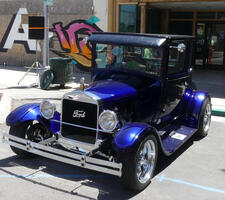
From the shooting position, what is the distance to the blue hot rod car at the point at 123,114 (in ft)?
13.6

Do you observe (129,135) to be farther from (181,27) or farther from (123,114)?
(181,27)

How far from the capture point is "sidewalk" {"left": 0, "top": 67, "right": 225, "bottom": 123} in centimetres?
870

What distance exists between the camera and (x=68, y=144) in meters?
4.60

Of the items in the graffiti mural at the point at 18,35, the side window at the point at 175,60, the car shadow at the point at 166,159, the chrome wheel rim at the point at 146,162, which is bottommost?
the car shadow at the point at 166,159

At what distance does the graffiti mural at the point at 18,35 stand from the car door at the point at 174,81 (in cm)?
1148

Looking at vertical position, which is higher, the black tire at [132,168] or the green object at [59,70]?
the green object at [59,70]

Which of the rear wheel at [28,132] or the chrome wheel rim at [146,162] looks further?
the rear wheel at [28,132]

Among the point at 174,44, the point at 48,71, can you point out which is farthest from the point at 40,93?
the point at 174,44

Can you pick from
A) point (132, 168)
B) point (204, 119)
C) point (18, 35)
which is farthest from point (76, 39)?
point (132, 168)

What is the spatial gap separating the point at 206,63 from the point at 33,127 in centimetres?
1307

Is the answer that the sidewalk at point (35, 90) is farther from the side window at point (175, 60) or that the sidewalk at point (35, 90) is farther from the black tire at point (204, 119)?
the side window at point (175, 60)

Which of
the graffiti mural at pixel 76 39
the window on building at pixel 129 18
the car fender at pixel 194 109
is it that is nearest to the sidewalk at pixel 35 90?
the graffiti mural at pixel 76 39

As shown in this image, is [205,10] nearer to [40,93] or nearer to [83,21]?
[83,21]

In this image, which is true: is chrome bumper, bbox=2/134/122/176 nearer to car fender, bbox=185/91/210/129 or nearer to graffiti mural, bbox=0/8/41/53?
car fender, bbox=185/91/210/129
